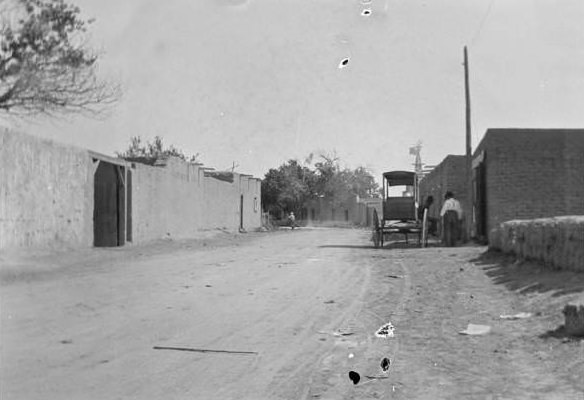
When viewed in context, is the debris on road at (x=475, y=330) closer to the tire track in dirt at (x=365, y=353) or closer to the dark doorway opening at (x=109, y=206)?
the tire track in dirt at (x=365, y=353)

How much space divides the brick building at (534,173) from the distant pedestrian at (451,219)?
114 centimetres

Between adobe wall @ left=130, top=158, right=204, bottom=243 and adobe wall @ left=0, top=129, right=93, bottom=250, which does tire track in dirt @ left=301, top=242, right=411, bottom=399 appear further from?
adobe wall @ left=130, top=158, right=204, bottom=243

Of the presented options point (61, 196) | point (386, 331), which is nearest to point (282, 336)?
point (386, 331)

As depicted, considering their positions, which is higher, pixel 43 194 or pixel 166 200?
pixel 166 200

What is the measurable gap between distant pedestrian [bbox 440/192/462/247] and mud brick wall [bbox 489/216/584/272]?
264 inches

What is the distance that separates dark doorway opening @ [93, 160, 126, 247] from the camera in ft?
66.1

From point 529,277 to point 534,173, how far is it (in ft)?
30.7

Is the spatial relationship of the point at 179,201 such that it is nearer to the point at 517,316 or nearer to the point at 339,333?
the point at 517,316

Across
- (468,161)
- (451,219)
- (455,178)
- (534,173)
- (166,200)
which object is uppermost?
(468,161)

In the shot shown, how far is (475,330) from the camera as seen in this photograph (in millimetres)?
6805

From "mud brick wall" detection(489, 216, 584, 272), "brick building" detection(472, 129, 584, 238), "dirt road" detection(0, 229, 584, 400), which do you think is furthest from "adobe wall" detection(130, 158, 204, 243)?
"mud brick wall" detection(489, 216, 584, 272)

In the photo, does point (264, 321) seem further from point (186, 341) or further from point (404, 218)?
point (404, 218)

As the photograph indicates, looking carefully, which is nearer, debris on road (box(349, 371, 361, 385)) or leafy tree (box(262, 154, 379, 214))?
debris on road (box(349, 371, 361, 385))

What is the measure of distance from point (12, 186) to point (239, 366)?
10625mm
